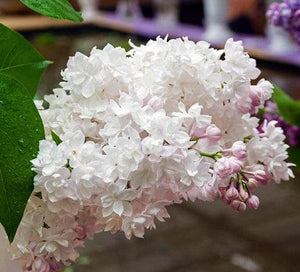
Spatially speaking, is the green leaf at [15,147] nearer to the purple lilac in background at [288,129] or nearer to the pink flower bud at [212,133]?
the pink flower bud at [212,133]

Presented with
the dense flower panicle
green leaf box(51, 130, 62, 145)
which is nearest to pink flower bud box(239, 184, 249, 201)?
the dense flower panicle

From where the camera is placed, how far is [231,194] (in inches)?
14.0

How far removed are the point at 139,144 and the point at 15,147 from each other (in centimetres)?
7

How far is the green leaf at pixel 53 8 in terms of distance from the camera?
361 mm

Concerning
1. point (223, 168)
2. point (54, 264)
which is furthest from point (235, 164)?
point (54, 264)

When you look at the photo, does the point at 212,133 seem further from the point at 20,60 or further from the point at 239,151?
the point at 20,60

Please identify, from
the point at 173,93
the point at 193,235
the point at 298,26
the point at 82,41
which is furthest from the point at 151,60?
the point at 82,41

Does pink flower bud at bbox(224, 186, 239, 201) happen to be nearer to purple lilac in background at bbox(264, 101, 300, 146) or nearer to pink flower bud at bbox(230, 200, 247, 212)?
pink flower bud at bbox(230, 200, 247, 212)

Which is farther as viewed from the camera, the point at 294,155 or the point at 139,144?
the point at 294,155

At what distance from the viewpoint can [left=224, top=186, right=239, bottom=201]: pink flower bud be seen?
35cm

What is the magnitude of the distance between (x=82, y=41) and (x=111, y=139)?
3488 mm

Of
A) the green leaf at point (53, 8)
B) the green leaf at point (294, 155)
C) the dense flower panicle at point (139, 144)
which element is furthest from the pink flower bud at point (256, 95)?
the green leaf at point (294, 155)

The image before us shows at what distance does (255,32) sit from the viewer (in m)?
3.73

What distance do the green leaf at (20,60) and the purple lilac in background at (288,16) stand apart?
30 cm
